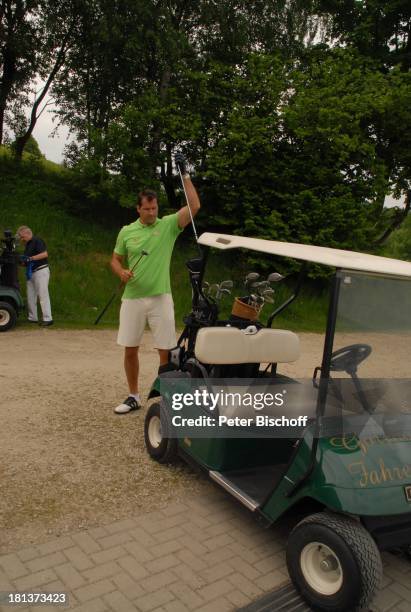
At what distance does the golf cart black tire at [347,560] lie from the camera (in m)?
2.14

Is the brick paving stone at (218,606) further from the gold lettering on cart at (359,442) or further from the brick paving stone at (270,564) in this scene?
the gold lettering on cart at (359,442)

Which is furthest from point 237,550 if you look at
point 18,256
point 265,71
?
point 265,71

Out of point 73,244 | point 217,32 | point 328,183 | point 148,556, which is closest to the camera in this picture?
point 148,556

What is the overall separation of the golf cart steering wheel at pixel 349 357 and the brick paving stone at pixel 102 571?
1446mm

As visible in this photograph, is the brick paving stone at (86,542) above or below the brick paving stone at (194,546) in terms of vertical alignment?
above

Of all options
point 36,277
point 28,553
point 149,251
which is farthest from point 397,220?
point 28,553

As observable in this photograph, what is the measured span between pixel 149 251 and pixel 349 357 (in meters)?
2.15

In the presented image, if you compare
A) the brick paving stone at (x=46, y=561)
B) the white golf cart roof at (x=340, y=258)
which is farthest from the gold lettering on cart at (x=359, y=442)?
the brick paving stone at (x=46, y=561)

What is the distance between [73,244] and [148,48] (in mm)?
4689

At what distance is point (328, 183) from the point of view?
11258mm

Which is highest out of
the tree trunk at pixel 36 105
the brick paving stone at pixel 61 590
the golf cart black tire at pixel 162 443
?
the tree trunk at pixel 36 105

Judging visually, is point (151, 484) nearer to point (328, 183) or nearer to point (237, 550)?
point (237, 550)

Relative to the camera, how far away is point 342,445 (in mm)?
2354

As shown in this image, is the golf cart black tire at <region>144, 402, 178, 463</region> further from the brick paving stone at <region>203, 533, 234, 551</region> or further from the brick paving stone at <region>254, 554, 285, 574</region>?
the brick paving stone at <region>254, 554, 285, 574</region>
